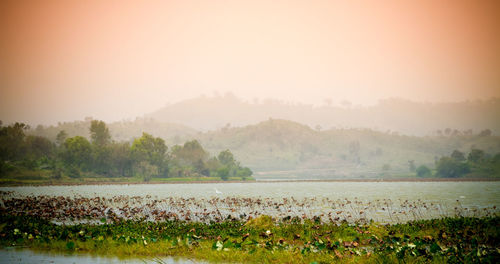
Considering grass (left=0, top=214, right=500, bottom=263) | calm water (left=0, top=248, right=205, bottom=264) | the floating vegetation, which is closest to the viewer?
grass (left=0, top=214, right=500, bottom=263)

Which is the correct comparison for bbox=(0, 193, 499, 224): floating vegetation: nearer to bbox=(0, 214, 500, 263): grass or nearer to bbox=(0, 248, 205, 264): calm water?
bbox=(0, 214, 500, 263): grass

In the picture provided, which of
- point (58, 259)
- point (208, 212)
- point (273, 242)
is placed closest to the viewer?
point (58, 259)

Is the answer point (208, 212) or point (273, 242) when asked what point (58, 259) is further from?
point (208, 212)

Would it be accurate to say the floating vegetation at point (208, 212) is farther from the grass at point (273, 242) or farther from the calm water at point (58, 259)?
the calm water at point (58, 259)

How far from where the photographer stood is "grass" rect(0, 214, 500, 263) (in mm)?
21250

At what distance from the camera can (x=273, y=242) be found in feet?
85.9

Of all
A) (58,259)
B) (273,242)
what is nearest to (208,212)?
(273,242)

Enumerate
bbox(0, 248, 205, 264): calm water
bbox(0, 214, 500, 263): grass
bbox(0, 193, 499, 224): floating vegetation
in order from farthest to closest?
bbox(0, 193, 499, 224): floating vegetation, bbox(0, 248, 205, 264): calm water, bbox(0, 214, 500, 263): grass

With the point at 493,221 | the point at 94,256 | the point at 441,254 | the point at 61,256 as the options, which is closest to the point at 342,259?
the point at 441,254

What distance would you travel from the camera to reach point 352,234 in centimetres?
3133

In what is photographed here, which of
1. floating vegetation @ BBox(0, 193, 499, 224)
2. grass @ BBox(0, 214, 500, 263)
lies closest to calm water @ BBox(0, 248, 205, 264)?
grass @ BBox(0, 214, 500, 263)

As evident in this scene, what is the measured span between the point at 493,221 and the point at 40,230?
34.9 m

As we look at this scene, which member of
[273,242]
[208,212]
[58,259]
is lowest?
[208,212]

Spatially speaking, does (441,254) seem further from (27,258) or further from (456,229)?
(27,258)
